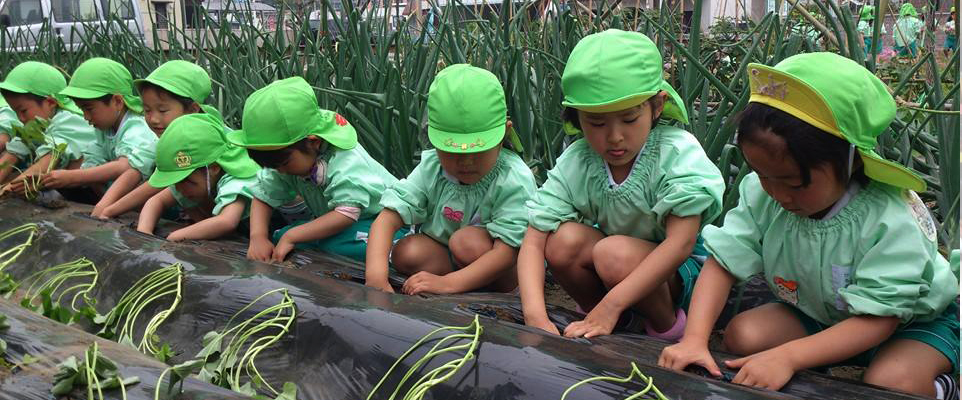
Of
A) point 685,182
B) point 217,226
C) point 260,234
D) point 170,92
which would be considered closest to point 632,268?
point 685,182

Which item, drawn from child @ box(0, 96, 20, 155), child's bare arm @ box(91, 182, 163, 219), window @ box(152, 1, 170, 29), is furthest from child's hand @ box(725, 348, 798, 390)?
child @ box(0, 96, 20, 155)

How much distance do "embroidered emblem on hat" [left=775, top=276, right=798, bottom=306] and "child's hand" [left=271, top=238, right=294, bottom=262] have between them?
144cm

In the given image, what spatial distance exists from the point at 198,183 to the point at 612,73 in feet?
5.98

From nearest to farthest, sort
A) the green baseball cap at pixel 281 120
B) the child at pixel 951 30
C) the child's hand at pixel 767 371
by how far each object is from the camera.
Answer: the child's hand at pixel 767 371
the child at pixel 951 30
the green baseball cap at pixel 281 120

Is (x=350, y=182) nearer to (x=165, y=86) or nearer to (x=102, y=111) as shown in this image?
(x=165, y=86)

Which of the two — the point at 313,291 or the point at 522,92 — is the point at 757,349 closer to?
the point at 313,291

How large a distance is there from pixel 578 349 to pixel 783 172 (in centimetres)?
45

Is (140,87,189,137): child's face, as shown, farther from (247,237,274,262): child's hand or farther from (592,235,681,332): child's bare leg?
(592,235,681,332): child's bare leg

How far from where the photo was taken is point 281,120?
2801 millimetres

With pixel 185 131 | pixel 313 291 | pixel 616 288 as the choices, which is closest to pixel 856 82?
pixel 616 288

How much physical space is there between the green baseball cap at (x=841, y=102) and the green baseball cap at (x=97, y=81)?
3055 mm

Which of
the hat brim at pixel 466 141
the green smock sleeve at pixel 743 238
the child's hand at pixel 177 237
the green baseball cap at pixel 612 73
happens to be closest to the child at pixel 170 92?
the child's hand at pixel 177 237

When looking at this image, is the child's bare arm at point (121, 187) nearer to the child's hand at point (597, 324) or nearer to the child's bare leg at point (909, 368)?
the child's hand at point (597, 324)

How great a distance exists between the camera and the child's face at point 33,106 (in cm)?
458
